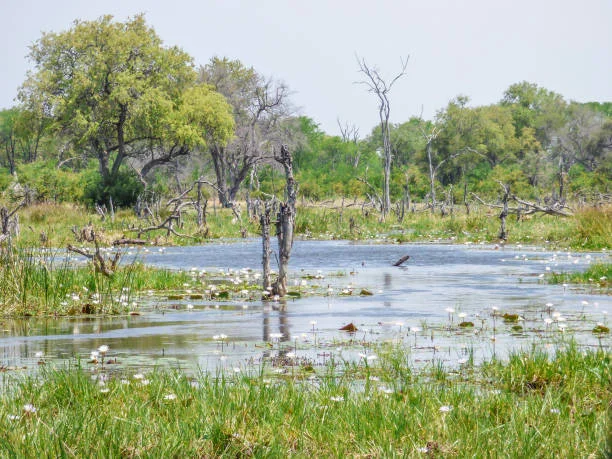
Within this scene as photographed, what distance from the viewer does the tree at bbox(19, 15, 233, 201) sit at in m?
57.2

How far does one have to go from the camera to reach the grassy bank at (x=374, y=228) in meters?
30.0

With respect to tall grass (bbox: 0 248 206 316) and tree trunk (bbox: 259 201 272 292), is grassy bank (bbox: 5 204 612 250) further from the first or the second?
tall grass (bbox: 0 248 206 316)

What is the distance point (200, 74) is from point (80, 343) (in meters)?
64.6

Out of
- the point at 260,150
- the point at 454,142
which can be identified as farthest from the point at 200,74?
the point at 454,142

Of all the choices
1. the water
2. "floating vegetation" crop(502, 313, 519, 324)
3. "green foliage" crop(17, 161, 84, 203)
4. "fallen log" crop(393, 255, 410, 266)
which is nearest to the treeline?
"green foliage" crop(17, 161, 84, 203)

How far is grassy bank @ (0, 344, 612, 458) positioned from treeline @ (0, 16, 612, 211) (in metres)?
27.4

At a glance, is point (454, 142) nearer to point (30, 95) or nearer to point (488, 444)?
point (30, 95)

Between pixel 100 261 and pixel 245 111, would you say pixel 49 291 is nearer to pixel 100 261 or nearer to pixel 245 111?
pixel 100 261

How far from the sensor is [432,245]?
34.1 m

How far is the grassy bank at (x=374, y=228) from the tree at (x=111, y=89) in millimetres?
10230

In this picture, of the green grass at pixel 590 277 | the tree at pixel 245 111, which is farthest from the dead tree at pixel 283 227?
the tree at pixel 245 111

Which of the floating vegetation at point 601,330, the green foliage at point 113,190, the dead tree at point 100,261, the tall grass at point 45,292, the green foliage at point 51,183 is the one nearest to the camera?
the floating vegetation at point 601,330

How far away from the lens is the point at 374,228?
4375 cm

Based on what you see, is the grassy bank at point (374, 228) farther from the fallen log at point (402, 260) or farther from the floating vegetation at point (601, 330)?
the floating vegetation at point (601, 330)
